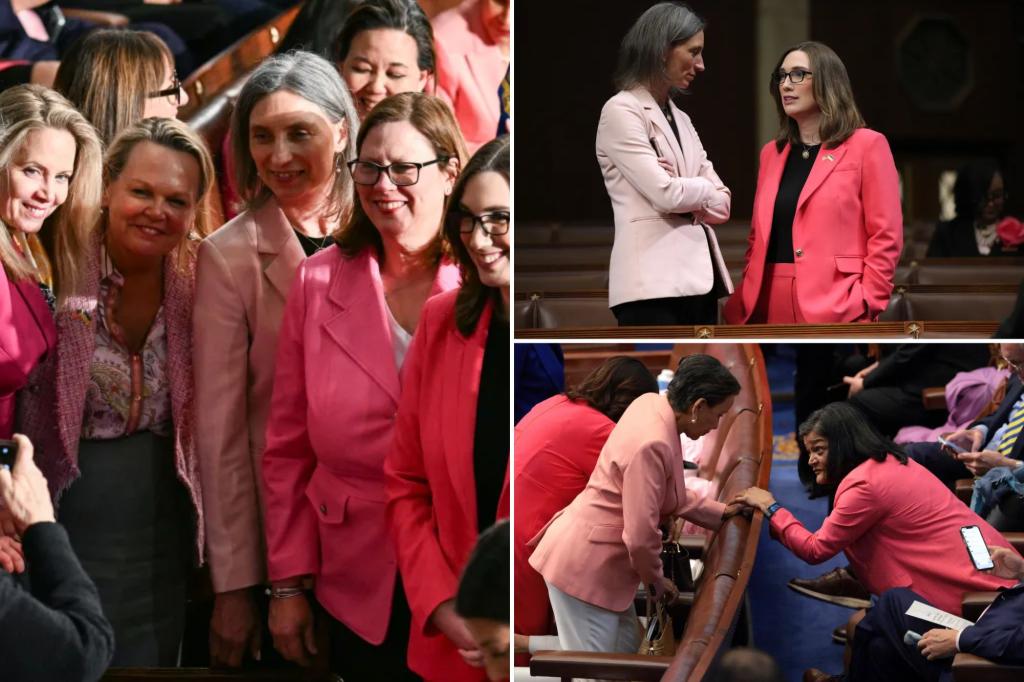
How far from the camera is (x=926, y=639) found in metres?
2.62

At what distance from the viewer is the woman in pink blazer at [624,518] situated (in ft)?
8.71

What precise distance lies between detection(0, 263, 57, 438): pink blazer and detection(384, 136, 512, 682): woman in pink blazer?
806 millimetres

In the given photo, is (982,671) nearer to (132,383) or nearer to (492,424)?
(492,424)

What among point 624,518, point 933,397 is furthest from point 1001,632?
point 624,518

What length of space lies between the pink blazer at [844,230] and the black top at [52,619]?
162 cm

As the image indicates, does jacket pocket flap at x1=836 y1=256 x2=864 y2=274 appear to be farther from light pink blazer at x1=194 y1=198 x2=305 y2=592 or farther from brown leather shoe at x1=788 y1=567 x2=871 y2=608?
light pink blazer at x1=194 y1=198 x2=305 y2=592

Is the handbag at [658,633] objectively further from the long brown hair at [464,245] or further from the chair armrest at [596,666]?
the long brown hair at [464,245]

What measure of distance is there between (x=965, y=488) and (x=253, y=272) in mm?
1635

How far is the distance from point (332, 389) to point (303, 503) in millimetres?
275

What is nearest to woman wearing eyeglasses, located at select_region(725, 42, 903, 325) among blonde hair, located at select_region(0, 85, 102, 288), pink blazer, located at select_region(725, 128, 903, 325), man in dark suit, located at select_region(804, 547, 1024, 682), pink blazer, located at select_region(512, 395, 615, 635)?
pink blazer, located at select_region(725, 128, 903, 325)

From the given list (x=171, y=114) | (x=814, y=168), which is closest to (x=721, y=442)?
(x=814, y=168)

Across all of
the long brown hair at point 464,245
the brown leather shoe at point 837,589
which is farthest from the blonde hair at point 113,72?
the brown leather shoe at point 837,589

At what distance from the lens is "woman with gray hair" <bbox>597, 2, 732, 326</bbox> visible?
8.70 feet

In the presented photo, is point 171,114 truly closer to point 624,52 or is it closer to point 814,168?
point 624,52
